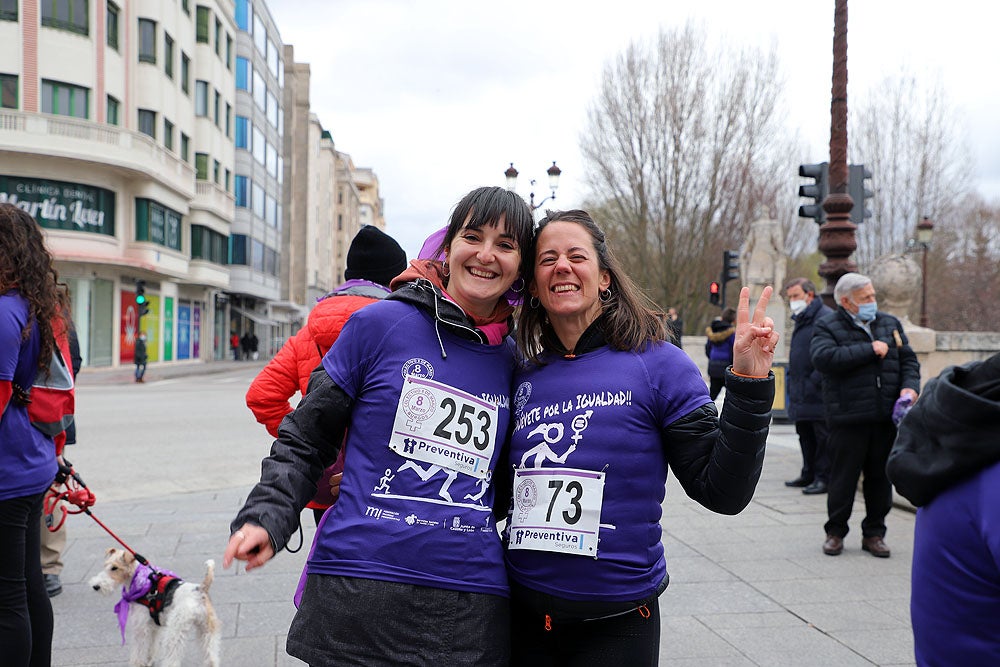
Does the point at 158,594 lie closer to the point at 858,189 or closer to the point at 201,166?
Result: the point at 858,189

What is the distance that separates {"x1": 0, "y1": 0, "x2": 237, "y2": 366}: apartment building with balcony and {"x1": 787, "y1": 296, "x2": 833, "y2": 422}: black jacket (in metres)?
24.2

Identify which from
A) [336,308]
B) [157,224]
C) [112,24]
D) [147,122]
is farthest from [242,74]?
[336,308]

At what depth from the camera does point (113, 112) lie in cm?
3192

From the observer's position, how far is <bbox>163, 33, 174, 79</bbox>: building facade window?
1419 inches

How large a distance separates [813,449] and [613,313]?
710cm

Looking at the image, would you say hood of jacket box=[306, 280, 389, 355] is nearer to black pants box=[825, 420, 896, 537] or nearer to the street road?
black pants box=[825, 420, 896, 537]

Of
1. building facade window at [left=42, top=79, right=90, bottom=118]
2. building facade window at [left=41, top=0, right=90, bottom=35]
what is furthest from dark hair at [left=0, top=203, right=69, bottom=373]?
building facade window at [left=41, top=0, right=90, bottom=35]

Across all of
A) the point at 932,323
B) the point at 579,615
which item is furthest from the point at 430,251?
the point at 932,323

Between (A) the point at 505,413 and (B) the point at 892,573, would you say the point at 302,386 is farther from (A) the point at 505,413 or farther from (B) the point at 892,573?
(B) the point at 892,573

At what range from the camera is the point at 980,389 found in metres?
1.53

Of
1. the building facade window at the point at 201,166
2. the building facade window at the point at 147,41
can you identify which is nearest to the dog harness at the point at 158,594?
the building facade window at the point at 147,41

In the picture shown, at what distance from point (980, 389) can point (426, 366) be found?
1.24 metres

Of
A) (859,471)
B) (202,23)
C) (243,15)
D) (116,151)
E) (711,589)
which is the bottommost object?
(711,589)

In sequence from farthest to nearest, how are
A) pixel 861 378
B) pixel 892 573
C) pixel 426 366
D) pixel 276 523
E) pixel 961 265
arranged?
pixel 961 265
pixel 861 378
pixel 892 573
pixel 426 366
pixel 276 523
